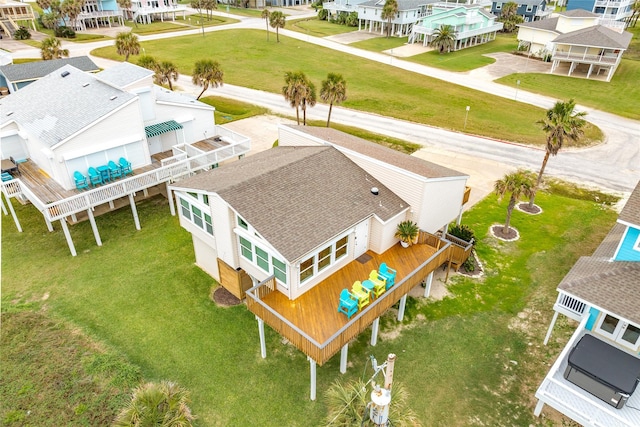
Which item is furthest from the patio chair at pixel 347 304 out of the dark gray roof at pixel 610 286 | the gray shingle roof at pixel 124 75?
the gray shingle roof at pixel 124 75

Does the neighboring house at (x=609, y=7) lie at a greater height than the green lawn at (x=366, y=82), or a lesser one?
greater

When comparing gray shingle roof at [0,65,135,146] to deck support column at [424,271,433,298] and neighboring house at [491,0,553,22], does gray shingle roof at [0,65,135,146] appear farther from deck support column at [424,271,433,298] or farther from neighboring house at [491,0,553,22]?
neighboring house at [491,0,553,22]

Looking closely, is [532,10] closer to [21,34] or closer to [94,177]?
[94,177]

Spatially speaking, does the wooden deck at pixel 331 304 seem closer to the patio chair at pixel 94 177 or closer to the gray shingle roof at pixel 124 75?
the patio chair at pixel 94 177

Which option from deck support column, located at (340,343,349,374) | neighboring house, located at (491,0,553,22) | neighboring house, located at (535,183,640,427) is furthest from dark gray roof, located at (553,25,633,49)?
deck support column, located at (340,343,349,374)

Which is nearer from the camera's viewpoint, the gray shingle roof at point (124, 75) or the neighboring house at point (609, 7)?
the gray shingle roof at point (124, 75)

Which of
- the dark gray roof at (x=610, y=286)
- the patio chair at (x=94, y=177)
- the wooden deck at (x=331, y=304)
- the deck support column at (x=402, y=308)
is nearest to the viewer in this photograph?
the wooden deck at (x=331, y=304)

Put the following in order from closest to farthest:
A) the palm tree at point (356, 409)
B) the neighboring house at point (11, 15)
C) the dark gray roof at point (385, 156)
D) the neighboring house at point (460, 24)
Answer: the palm tree at point (356, 409) → the dark gray roof at point (385, 156) → the neighboring house at point (460, 24) → the neighboring house at point (11, 15)

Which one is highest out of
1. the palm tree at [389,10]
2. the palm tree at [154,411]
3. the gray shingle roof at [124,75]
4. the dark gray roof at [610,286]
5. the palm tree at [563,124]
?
the palm tree at [389,10]
